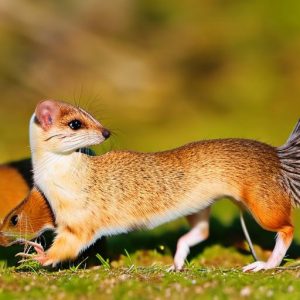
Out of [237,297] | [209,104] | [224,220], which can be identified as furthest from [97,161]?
[209,104]

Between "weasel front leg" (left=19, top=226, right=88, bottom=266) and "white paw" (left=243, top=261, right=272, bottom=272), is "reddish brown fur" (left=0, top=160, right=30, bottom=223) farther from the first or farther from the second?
"white paw" (left=243, top=261, right=272, bottom=272)

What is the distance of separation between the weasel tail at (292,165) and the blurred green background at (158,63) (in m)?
7.47

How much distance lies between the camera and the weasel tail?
8.41 m

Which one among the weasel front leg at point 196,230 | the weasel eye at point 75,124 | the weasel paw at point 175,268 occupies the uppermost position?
the weasel eye at point 75,124

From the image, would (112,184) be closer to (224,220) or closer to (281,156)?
(281,156)

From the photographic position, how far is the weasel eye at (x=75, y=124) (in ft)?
26.3

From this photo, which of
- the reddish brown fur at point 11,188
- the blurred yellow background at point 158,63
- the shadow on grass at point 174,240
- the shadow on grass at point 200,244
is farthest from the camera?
the blurred yellow background at point 158,63

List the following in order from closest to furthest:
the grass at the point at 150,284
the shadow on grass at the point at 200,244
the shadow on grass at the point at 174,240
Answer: the grass at the point at 150,284
the shadow on grass at the point at 174,240
the shadow on grass at the point at 200,244

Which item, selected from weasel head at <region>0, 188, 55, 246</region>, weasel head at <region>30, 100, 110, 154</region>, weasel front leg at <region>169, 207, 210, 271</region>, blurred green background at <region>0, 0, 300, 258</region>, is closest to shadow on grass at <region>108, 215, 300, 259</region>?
weasel front leg at <region>169, 207, 210, 271</region>

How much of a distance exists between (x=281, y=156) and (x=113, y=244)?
2.44 metres

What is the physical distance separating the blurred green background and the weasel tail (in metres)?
7.47

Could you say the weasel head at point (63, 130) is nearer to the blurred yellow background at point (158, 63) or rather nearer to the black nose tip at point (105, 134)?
the black nose tip at point (105, 134)

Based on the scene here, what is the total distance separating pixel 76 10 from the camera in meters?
24.1

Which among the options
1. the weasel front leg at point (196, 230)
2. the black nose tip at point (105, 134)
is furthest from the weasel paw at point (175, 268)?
the black nose tip at point (105, 134)
